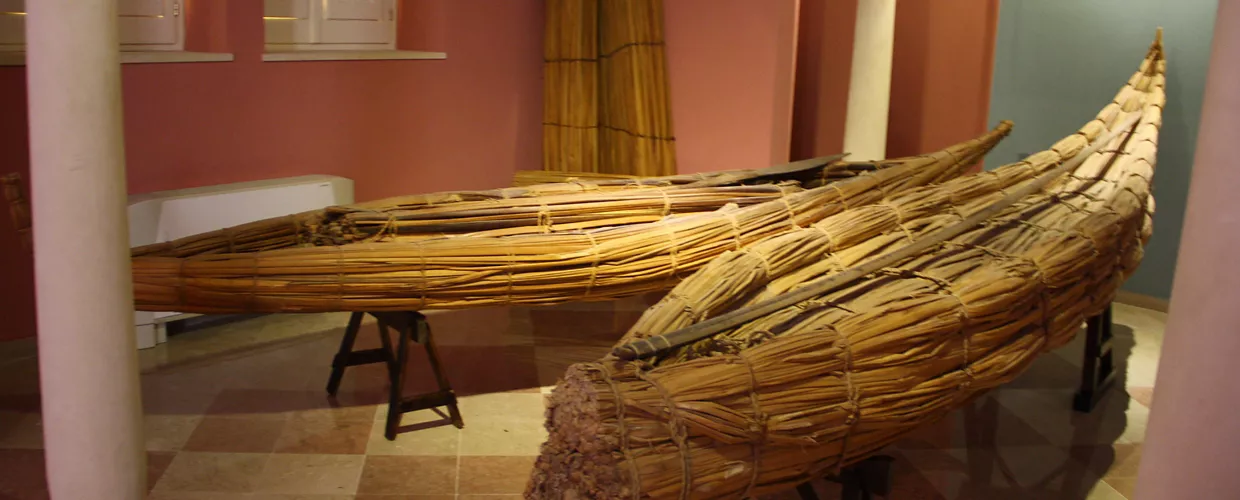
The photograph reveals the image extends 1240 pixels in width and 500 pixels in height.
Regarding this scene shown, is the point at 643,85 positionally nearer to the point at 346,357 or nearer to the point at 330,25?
the point at 330,25

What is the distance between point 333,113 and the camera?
4.81m

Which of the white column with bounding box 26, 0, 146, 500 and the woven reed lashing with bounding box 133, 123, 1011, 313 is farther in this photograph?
the woven reed lashing with bounding box 133, 123, 1011, 313

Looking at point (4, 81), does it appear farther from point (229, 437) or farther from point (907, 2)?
point (907, 2)

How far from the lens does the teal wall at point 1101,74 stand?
481 cm

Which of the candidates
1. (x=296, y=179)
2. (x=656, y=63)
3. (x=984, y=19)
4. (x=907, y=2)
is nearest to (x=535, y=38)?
(x=656, y=63)

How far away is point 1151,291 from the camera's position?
5.16m

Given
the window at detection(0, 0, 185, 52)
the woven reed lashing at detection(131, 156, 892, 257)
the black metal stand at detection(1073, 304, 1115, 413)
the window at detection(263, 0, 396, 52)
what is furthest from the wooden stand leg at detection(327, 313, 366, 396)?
the black metal stand at detection(1073, 304, 1115, 413)

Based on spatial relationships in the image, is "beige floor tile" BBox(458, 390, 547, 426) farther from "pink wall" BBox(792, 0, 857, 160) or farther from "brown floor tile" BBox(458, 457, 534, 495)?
"pink wall" BBox(792, 0, 857, 160)

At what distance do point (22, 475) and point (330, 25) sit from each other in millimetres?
2742

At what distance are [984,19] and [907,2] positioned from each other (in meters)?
0.38

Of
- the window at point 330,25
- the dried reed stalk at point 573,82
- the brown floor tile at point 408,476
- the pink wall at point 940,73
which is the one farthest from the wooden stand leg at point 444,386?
the pink wall at point 940,73

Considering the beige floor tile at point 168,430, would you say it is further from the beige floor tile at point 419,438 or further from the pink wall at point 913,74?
the pink wall at point 913,74

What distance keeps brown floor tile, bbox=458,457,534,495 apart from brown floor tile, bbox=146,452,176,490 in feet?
2.84

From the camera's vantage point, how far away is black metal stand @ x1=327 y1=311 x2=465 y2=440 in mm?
3246
